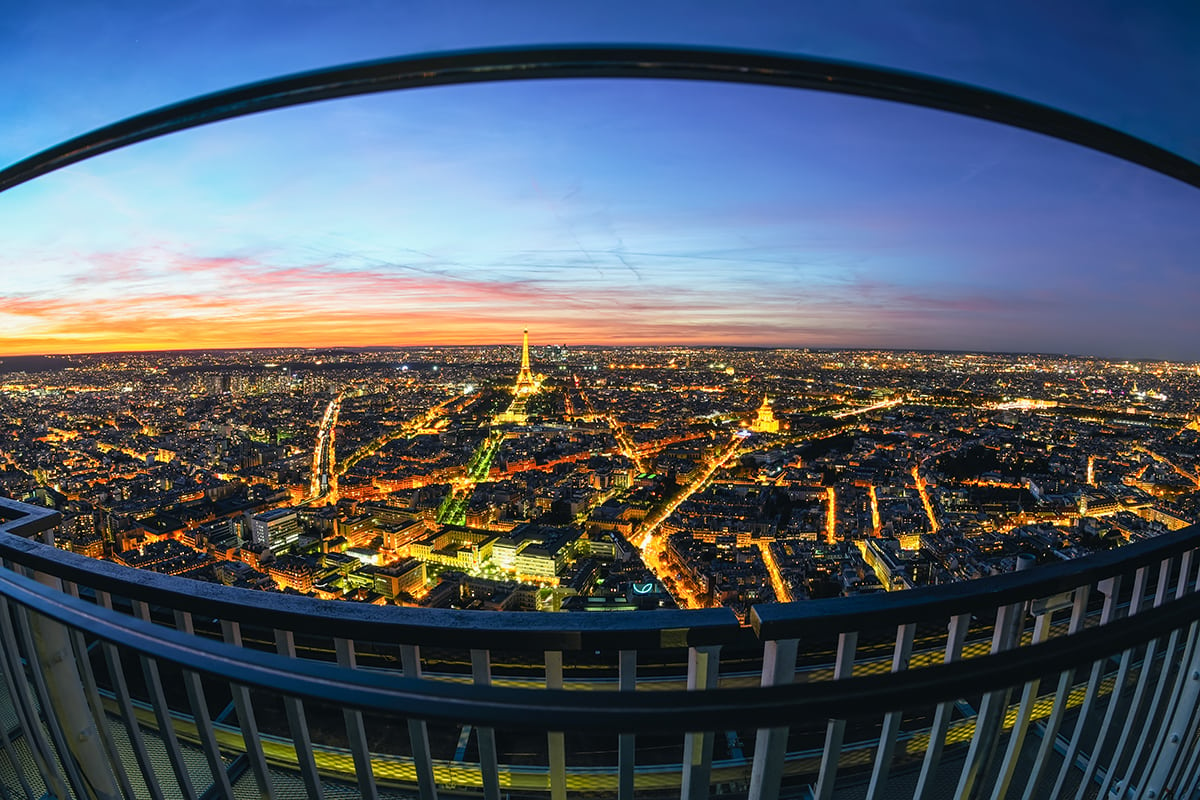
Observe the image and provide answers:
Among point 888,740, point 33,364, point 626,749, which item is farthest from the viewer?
point 33,364

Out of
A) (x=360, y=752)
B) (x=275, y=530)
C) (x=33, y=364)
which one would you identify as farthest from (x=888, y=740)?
(x=33, y=364)

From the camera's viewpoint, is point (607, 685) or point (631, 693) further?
point (607, 685)

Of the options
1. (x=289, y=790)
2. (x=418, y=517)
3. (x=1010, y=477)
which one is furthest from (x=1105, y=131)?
(x=1010, y=477)

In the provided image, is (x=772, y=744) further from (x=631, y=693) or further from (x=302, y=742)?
(x=302, y=742)

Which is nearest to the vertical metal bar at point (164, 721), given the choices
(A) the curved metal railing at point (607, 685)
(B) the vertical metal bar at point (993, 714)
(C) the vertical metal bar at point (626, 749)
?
(A) the curved metal railing at point (607, 685)

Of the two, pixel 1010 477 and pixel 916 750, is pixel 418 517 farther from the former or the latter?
pixel 1010 477
